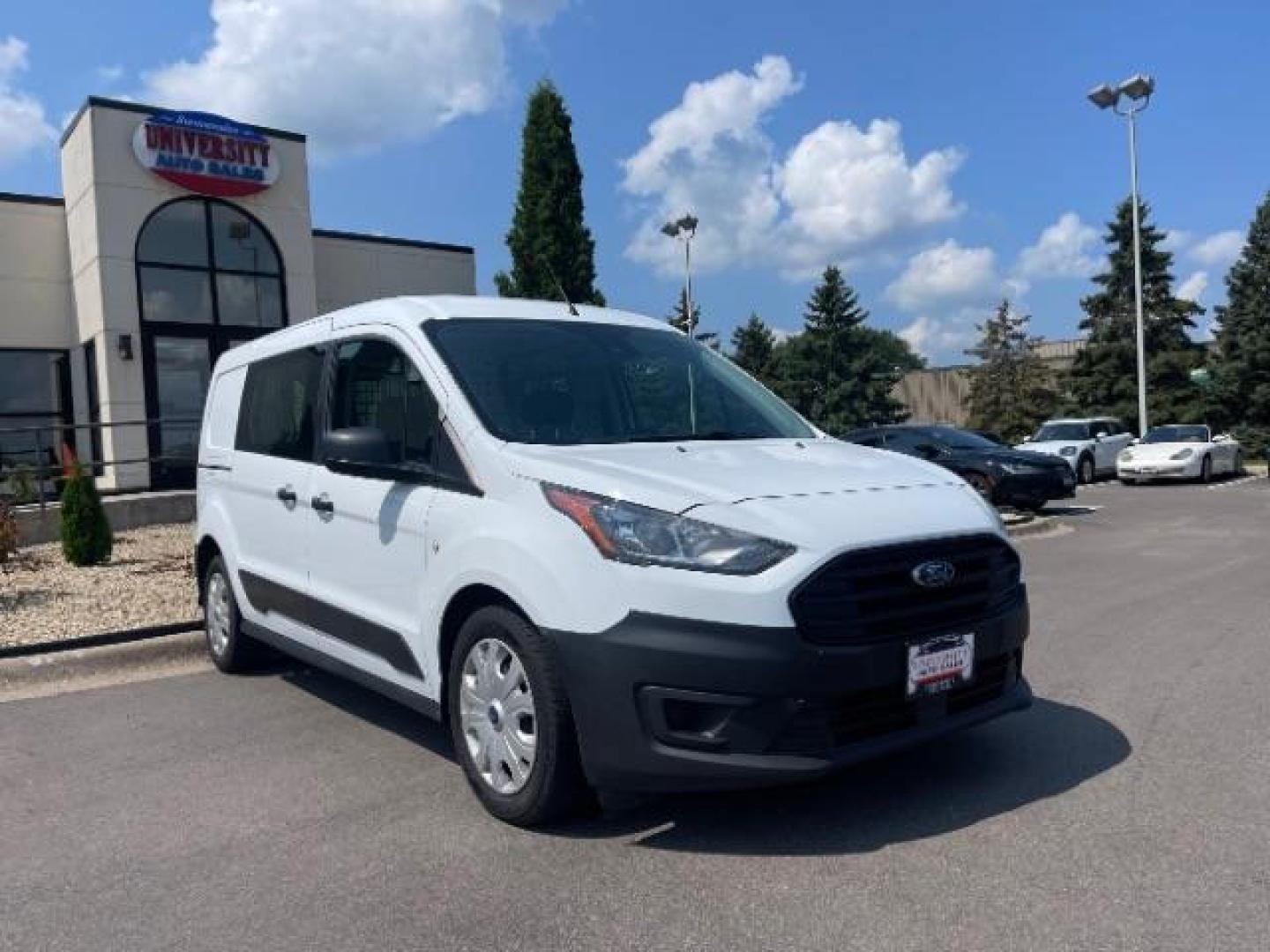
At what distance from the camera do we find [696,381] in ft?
16.8

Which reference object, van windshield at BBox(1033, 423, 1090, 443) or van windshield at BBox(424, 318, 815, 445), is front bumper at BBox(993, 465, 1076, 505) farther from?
van windshield at BBox(424, 318, 815, 445)

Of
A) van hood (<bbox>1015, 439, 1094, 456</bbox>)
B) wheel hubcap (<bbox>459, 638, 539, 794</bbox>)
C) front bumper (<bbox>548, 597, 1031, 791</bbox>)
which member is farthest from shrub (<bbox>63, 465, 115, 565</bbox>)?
van hood (<bbox>1015, 439, 1094, 456</bbox>)

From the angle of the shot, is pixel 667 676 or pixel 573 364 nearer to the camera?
pixel 667 676

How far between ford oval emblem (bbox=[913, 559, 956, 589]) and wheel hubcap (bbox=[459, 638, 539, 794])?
4.52 feet

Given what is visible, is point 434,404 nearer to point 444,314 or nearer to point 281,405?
point 444,314

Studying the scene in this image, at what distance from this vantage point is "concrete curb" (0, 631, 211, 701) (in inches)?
255

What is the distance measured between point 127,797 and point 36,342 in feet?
49.9

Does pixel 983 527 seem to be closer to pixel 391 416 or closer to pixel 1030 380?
pixel 391 416

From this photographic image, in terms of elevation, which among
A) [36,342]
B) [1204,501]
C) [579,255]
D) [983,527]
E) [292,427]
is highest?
[579,255]

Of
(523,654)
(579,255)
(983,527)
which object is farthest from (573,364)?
(579,255)

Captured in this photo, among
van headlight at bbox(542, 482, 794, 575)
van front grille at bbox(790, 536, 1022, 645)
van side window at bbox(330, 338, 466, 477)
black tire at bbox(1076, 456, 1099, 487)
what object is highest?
van side window at bbox(330, 338, 466, 477)

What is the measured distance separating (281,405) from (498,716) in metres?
2.58

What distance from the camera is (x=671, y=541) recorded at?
3.50m

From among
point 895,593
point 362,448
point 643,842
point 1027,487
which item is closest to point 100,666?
point 362,448
